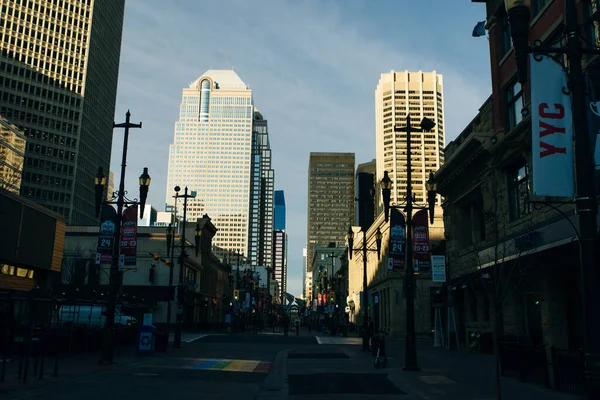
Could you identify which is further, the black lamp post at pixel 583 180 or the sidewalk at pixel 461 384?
the sidewalk at pixel 461 384

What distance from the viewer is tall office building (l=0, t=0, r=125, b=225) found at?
131375 mm

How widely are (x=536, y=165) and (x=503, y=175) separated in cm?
2056

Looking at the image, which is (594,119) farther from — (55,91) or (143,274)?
(55,91)

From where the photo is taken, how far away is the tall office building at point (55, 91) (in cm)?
13138

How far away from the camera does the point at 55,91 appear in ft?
450

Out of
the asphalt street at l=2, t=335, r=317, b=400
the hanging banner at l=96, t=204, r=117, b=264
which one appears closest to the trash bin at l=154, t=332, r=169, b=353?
the asphalt street at l=2, t=335, r=317, b=400

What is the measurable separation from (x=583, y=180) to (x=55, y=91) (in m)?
148

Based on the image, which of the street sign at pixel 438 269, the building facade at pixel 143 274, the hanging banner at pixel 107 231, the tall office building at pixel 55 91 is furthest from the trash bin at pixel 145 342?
the tall office building at pixel 55 91

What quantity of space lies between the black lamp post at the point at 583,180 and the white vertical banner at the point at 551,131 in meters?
0.42

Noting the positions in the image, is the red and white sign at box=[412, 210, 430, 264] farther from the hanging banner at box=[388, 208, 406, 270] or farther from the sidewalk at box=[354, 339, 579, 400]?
the sidewalk at box=[354, 339, 579, 400]

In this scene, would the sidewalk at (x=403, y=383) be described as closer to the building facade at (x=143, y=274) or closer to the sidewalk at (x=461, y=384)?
the sidewalk at (x=461, y=384)

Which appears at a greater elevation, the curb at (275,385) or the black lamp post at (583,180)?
the black lamp post at (583,180)

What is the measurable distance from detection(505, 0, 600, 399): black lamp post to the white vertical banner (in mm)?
415

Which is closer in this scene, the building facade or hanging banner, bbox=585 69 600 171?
hanging banner, bbox=585 69 600 171
